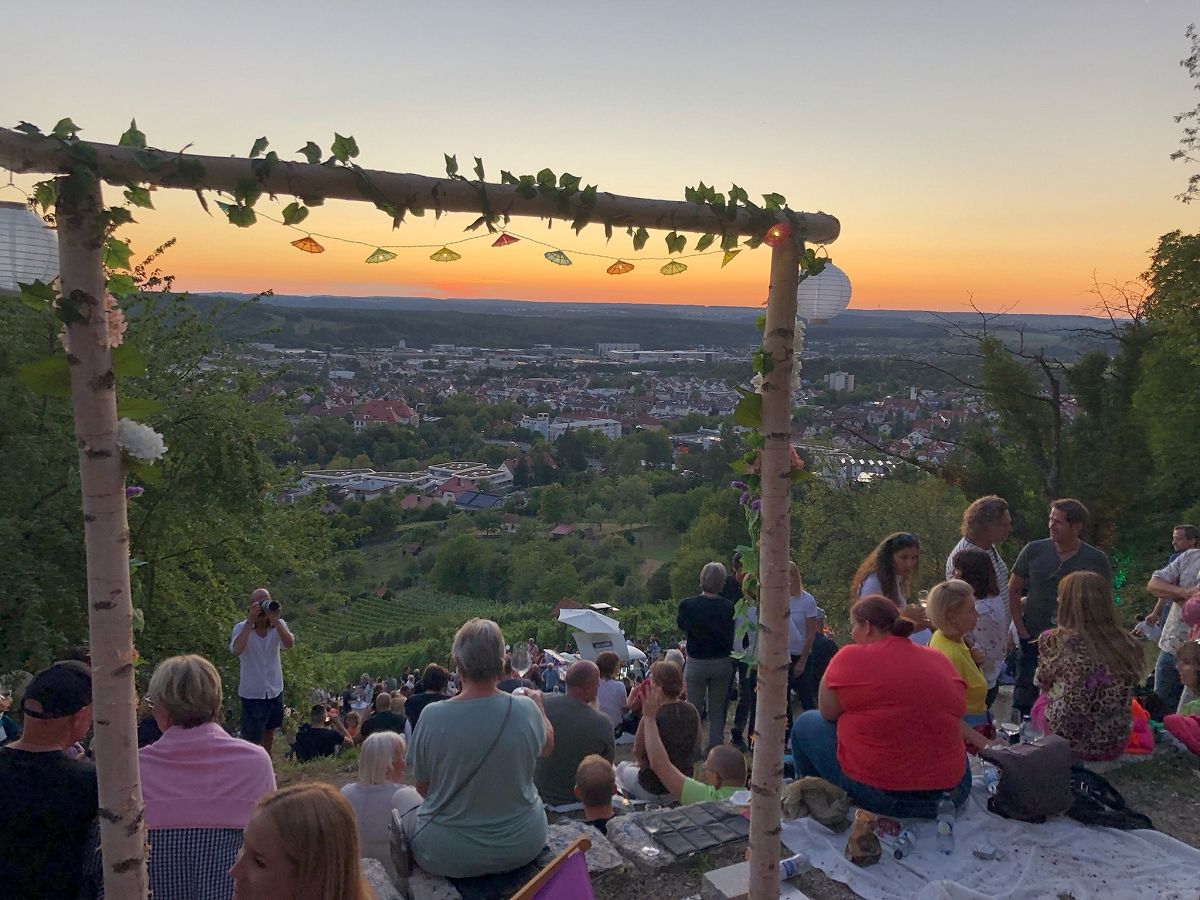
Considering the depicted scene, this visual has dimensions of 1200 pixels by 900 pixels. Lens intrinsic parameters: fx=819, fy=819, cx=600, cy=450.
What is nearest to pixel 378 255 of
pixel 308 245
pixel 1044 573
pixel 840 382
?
pixel 308 245

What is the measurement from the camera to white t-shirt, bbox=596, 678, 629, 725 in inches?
240

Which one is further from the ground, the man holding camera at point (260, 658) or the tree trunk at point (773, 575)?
the tree trunk at point (773, 575)

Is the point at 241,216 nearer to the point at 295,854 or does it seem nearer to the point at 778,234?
the point at 295,854

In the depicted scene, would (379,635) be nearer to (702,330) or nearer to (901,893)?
(901,893)

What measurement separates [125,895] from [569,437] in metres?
93.9

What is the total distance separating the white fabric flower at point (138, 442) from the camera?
6.81 ft

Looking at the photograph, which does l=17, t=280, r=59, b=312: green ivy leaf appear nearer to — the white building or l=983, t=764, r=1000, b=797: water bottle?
l=983, t=764, r=1000, b=797: water bottle

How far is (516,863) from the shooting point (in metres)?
3.09

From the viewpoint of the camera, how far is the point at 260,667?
19.2 feet

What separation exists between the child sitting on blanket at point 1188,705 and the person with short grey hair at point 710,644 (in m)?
2.64

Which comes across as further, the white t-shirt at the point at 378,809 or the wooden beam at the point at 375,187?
the white t-shirt at the point at 378,809

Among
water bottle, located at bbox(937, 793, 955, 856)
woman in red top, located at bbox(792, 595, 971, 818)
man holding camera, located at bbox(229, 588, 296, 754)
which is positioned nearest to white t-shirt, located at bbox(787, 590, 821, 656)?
woman in red top, located at bbox(792, 595, 971, 818)

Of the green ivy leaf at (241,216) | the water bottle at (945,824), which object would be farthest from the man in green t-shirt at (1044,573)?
the green ivy leaf at (241,216)

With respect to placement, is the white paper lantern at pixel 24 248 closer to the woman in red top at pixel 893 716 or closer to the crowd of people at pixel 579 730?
the crowd of people at pixel 579 730
